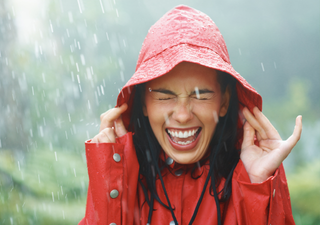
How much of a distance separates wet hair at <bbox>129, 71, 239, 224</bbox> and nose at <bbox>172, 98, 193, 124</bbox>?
339 mm

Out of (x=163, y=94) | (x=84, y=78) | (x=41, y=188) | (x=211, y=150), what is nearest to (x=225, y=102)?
(x=211, y=150)

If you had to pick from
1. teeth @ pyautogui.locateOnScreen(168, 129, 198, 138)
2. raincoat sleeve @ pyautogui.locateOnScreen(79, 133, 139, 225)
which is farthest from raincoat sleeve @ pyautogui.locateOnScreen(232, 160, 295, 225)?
raincoat sleeve @ pyautogui.locateOnScreen(79, 133, 139, 225)

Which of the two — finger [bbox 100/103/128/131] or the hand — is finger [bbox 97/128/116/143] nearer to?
finger [bbox 100/103/128/131]

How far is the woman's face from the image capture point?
1.70m

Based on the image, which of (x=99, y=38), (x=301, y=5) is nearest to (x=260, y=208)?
(x=301, y=5)

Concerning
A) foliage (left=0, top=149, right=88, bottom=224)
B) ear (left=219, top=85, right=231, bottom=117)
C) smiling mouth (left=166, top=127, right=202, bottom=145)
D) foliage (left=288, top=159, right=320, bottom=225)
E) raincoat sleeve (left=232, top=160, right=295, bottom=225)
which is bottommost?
foliage (left=288, top=159, right=320, bottom=225)

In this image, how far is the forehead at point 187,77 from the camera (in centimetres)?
169

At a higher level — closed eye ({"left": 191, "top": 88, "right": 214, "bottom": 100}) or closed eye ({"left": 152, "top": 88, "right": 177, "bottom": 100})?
closed eye ({"left": 152, "top": 88, "right": 177, "bottom": 100})

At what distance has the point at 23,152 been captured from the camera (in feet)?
19.4

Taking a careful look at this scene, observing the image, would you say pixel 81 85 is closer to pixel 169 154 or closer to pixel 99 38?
pixel 99 38

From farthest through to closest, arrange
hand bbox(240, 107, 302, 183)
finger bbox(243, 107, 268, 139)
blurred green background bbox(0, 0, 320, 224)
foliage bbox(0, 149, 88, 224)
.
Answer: blurred green background bbox(0, 0, 320, 224)
foliage bbox(0, 149, 88, 224)
finger bbox(243, 107, 268, 139)
hand bbox(240, 107, 302, 183)

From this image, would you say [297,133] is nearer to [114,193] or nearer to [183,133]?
[183,133]

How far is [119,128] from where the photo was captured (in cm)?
205

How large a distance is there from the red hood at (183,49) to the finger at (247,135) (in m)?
0.15
